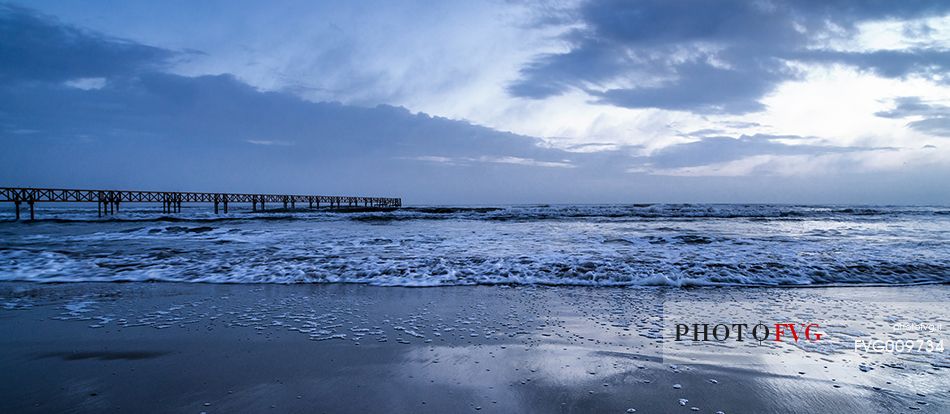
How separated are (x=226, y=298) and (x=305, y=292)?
104 centimetres

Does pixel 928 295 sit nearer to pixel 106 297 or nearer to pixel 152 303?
pixel 152 303

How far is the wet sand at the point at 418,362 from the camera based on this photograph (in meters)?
2.68

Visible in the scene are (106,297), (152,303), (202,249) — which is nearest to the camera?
(152,303)

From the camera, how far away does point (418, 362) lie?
11.3 feet

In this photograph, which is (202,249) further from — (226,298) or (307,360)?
(307,360)

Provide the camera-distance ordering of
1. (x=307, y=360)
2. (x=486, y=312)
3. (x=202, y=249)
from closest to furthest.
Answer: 1. (x=307, y=360)
2. (x=486, y=312)
3. (x=202, y=249)

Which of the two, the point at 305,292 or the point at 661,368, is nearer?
the point at 661,368

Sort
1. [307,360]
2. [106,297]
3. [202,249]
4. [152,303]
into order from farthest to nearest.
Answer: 1. [202,249]
2. [106,297]
3. [152,303]
4. [307,360]

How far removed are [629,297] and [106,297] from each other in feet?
24.6

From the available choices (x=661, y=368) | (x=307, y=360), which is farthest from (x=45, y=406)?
(x=661, y=368)

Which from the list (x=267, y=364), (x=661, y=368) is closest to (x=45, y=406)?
(x=267, y=364)

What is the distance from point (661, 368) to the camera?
10.6 ft

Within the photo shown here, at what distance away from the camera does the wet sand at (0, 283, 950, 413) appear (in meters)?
2.68

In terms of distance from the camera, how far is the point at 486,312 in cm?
511
